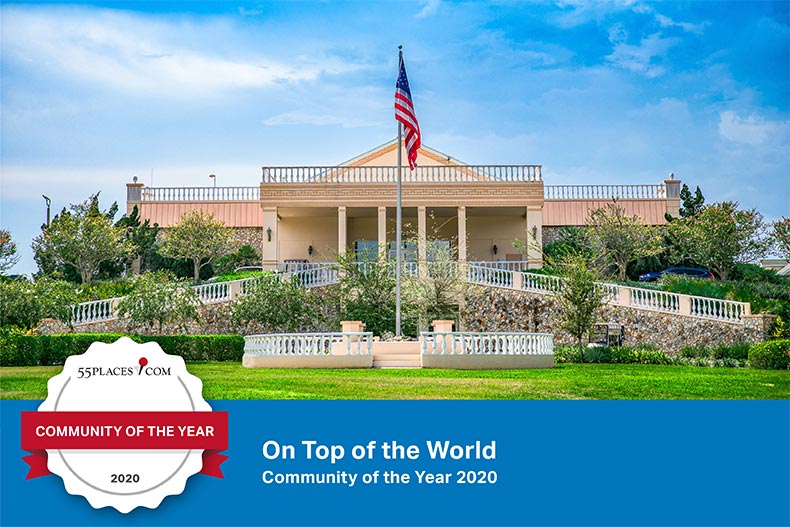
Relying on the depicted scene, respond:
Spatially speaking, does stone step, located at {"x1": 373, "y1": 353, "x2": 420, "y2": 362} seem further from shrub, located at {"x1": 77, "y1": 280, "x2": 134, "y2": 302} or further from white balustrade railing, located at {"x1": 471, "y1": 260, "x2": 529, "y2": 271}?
white balustrade railing, located at {"x1": 471, "y1": 260, "x2": 529, "y2": 271}

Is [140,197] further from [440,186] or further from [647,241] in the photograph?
[647,241]

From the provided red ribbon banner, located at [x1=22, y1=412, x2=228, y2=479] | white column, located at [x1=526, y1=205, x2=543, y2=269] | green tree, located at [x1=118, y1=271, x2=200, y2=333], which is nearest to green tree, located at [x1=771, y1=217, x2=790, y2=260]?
white column, located at [x1=526, y1=205, x2=543, y2=269]

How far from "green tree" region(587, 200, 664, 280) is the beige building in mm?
2802

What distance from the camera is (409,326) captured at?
89.7ft

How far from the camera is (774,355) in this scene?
20.6 meters

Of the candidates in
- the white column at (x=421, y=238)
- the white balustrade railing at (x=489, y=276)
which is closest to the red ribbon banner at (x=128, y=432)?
the white column at (x=421, y=238)

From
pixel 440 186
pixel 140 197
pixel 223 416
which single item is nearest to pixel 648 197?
pixel 440 186

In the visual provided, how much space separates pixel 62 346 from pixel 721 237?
25371mm

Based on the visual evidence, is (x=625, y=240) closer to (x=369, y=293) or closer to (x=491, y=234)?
(x=491, y=234)

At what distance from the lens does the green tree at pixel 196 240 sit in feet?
119

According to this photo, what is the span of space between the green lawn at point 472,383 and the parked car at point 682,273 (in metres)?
15.1

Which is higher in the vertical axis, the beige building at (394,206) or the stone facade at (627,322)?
the beige building at (394,206)

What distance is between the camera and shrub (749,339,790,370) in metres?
20.5

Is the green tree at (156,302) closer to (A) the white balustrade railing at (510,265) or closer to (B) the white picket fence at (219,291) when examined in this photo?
(B) the white picket fence at (219,291)
